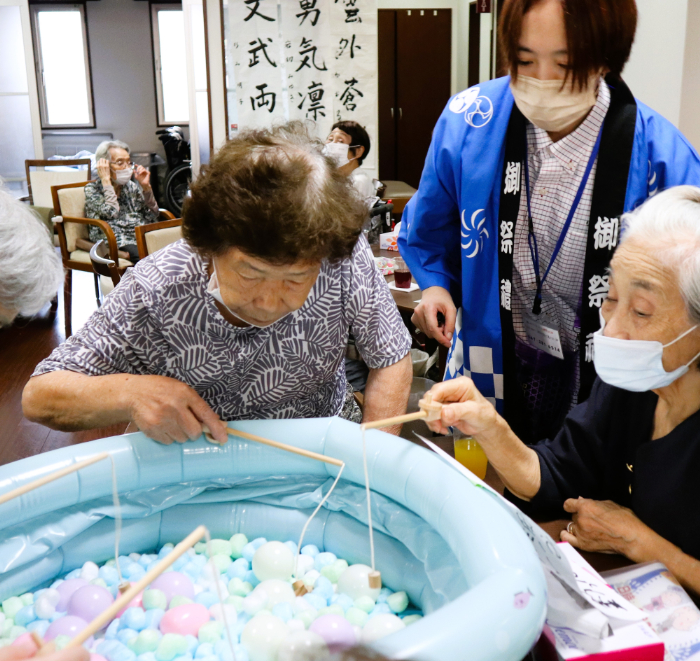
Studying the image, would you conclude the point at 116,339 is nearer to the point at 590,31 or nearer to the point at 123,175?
the point at 590,31

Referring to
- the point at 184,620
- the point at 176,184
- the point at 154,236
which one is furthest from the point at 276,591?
the point at 176,184

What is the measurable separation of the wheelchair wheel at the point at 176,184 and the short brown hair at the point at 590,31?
8.91 metres

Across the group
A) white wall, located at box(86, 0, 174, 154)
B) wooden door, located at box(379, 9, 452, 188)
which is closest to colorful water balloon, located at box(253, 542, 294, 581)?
wooden door, located at box(379, 9, 452, 188)

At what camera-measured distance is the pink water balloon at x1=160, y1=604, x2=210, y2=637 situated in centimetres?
111

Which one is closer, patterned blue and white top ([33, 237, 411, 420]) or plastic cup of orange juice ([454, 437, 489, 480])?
patterned blue and white top ([33, 237, 411, 420])

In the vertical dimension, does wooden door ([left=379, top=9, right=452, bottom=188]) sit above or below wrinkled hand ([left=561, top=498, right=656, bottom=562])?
above

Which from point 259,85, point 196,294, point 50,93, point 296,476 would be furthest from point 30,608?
point 50,93

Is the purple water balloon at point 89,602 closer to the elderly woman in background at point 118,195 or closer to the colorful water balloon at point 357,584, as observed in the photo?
the colorful water balloon at point 357,584

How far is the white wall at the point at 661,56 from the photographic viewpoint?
9.96 ft

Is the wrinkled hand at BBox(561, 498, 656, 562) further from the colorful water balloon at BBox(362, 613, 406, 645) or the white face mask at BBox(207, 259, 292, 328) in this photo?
the white face mask at BBox(207, 259, 292, 328)

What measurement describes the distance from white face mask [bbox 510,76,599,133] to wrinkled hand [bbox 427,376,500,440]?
73 centimetres

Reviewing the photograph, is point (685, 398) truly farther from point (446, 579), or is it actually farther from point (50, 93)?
point (50, 93)

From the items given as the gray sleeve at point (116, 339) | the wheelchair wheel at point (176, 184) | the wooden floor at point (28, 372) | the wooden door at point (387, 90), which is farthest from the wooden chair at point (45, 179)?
the gray sleeve at point (116, 339)

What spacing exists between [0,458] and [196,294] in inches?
108
